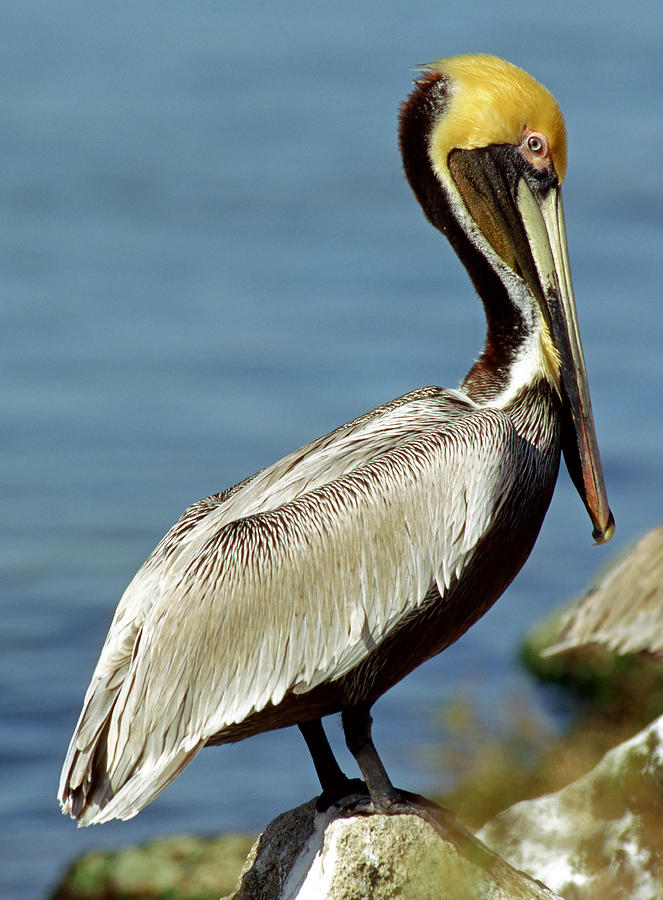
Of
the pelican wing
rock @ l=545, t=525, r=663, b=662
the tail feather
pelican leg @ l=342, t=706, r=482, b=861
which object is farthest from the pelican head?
rock @ l=545, t=525, r=663, b=662

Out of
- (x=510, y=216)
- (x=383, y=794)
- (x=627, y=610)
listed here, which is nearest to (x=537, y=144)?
(x=510, y=216)

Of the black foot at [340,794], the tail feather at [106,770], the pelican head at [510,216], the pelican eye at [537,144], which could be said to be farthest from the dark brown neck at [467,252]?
the tail feather at [106,770]

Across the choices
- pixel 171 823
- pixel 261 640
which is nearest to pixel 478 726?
pixel 261 640

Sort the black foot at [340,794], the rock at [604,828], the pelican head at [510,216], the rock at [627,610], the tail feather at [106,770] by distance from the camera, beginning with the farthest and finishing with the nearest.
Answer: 1. the rock at [627,610]
2. the pelican head at [510,216]
3. the black foot at [340,794]
4. the tail feather at [106,770]
5. the rock at [604,828]

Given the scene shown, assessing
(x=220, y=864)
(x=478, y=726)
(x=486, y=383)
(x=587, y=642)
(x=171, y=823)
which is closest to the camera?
(x=478, y=726)

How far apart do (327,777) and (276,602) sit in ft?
2.07

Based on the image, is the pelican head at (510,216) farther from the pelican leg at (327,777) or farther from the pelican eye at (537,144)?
the pelican leg at (327,777)

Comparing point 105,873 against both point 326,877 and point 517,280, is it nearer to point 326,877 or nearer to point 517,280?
point 326,877

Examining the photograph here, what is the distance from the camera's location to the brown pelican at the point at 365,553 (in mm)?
4297

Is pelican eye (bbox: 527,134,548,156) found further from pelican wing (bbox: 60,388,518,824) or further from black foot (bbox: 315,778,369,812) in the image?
black foot (bbox: 315,778,369,812)

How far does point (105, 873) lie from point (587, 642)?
9.43 feet

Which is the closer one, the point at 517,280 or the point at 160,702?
the point at 160,702

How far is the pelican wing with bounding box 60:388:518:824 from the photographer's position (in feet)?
14.1

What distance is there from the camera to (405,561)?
4.34m
